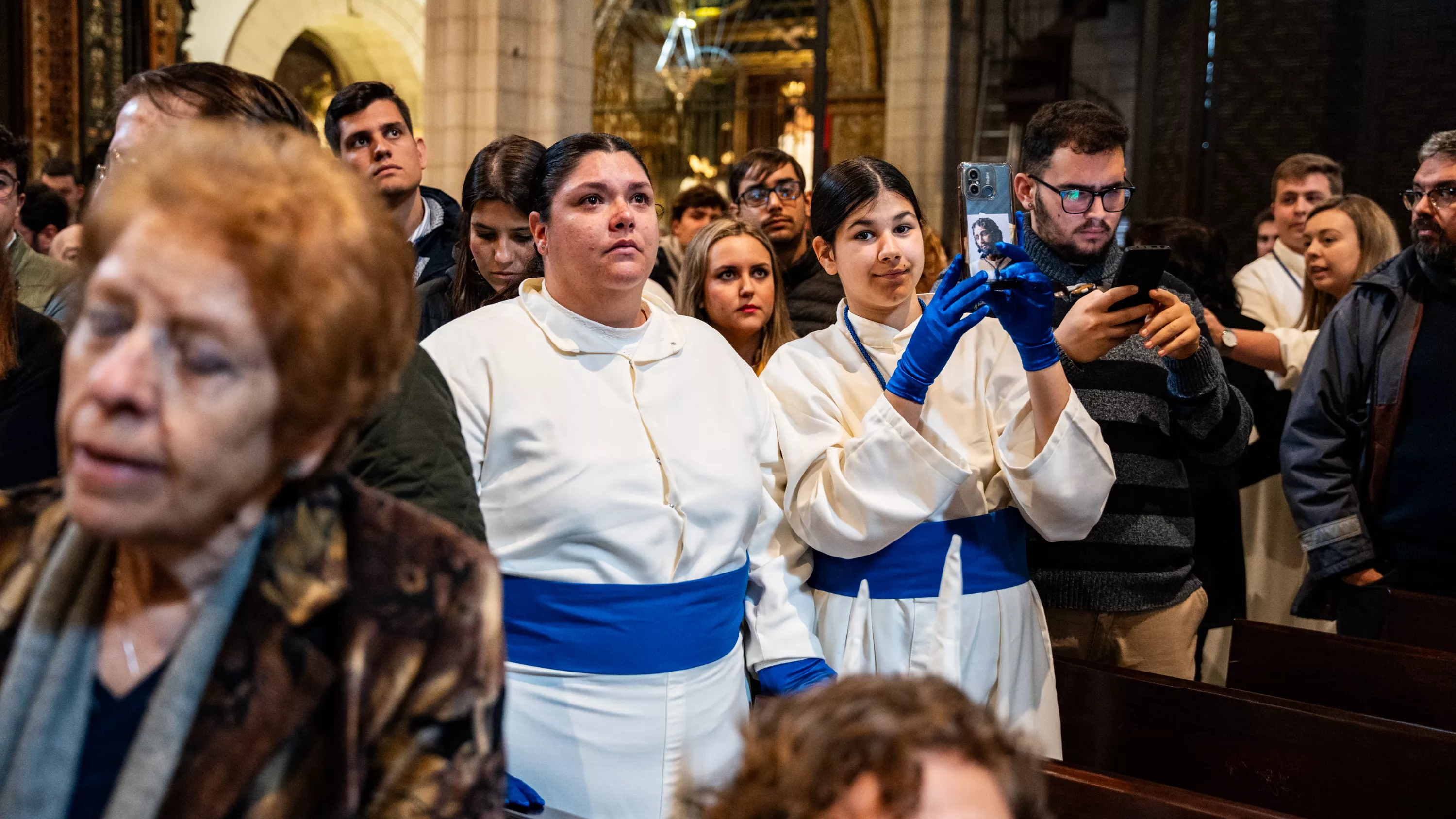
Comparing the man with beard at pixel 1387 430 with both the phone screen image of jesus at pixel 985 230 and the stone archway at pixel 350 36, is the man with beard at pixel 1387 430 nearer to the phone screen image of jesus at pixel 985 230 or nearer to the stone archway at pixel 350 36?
the phone screen image of jesus at pixel 985 230

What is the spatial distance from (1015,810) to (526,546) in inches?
46.8

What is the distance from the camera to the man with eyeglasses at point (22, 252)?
2.26 m

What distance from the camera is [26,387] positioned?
1581 millimetres

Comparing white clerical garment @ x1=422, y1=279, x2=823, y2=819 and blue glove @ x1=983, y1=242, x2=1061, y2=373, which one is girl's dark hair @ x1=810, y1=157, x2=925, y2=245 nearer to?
blue glove @ x1=983, y1=242, x2=1061, y2=373

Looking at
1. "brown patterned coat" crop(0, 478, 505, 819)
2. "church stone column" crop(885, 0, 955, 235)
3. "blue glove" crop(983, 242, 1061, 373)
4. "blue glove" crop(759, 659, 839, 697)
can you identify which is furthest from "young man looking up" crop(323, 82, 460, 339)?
"church stone column" crop(885, 0, 955, 235)

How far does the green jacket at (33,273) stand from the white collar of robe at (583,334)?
1.83 meters

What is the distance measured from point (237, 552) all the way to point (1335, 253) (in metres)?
3.97

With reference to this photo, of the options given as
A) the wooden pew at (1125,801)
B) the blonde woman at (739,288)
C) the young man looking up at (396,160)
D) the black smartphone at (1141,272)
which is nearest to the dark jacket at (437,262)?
the young man looking up at (396,160)

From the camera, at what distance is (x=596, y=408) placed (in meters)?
2.09

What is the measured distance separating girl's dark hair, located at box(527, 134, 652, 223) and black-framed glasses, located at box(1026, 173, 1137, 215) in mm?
945

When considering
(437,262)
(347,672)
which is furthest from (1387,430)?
(347,672)

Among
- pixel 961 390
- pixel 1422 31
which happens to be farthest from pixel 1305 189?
pixel 961 390

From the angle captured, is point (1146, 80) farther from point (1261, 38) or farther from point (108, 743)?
point (108, 743)

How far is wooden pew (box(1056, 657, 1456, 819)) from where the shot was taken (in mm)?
1936
